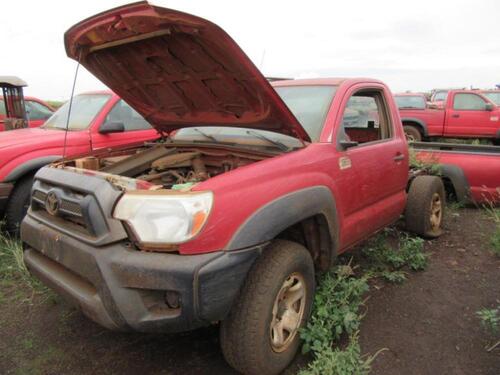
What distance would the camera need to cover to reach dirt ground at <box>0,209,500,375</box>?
2605mm

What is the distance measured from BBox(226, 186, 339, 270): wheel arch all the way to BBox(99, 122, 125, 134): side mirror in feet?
10.5

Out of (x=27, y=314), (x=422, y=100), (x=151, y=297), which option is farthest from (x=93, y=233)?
(x=422, y=100)

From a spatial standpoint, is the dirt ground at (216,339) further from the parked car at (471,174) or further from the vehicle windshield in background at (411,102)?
the vehicle windshield in background at (411,102)

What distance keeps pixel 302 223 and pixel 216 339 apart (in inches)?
38.6

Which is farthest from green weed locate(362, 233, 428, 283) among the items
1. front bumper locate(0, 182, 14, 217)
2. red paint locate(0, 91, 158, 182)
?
front bumper locate(0, 182, 14, 217)

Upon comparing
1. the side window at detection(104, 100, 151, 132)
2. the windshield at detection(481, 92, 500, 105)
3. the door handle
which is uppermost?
the windshield at detection(481, 92, 500, 105)

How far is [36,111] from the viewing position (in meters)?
10.1

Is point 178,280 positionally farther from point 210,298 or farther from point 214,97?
point 214,97

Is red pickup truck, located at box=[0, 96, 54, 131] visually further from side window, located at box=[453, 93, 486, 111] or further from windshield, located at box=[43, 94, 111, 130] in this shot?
side window, located at box=[453, 93, 486, 111]

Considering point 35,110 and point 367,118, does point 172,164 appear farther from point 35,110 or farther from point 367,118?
point 35,110

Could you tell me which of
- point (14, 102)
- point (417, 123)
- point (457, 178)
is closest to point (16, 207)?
point (14, 102)

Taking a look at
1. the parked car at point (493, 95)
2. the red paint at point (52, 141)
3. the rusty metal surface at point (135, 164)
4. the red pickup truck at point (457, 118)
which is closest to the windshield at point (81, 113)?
the red paint at point (52, 141)

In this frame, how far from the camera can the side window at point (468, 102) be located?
1211 cm

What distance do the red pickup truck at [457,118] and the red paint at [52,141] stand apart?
894cm
